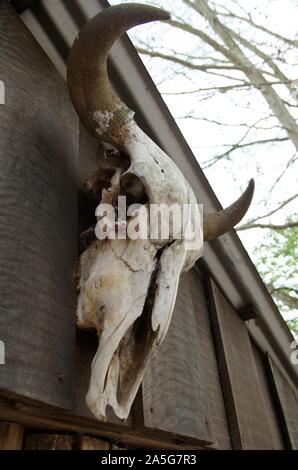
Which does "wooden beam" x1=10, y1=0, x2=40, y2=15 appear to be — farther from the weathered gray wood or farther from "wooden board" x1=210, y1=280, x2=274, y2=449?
"wooden board" x1=210, y1=280, x2=274, y2=449

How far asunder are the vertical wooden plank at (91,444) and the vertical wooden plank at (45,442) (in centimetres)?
4

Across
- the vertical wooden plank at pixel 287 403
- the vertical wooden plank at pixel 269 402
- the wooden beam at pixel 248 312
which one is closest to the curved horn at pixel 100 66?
the wooden beam at pixel 248 312

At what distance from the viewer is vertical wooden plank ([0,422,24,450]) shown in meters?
1.02

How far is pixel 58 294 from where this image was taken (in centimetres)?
110

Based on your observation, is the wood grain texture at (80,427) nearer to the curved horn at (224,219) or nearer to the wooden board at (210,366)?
the wooden board at (210,366)

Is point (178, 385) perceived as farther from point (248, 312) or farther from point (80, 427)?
point (248, 312)

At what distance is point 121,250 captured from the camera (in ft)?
3.58

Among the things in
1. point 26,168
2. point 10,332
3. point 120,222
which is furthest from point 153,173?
point 10,332

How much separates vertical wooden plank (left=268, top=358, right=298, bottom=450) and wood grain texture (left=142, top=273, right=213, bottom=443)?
59.5 inches

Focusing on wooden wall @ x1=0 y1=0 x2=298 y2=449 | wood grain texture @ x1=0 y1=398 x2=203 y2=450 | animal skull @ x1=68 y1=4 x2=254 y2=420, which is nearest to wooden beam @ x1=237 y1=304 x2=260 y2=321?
wooden wall @ x1=0 y1=0 x2=298 y2=449

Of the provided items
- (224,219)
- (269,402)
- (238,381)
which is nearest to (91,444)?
(224,219)

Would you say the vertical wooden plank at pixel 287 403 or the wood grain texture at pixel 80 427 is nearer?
the wood grain texture at pixel 80 427

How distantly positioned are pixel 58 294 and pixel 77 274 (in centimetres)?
9

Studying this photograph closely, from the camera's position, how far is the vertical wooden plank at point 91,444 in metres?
1.20
